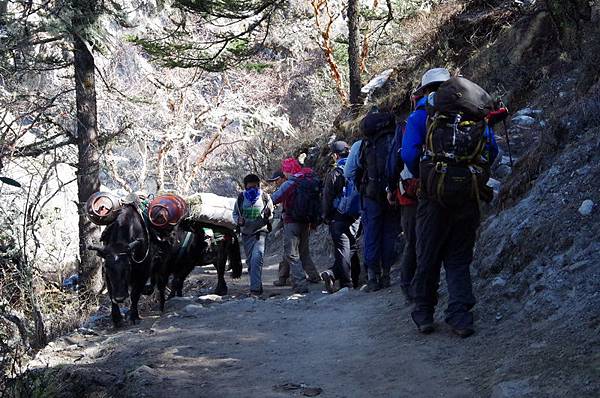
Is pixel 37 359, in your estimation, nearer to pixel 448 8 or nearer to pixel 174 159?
pixel 448 8

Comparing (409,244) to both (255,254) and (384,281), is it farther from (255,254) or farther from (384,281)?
(255,254)

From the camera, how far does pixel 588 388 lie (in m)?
4.05

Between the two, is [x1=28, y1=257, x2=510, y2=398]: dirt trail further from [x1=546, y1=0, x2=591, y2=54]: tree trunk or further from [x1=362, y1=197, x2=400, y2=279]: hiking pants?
[x1=546, y1=0, x2=591, y2=54]: tree trunk

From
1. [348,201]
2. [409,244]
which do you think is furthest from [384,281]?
[409,244]

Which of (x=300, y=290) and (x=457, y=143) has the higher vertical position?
(x=457, y=143)

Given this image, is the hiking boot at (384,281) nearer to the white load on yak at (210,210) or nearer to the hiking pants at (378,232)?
the hiking pants at (378,232)

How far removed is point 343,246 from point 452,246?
13.1 ft

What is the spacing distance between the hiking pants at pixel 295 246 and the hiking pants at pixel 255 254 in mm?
368

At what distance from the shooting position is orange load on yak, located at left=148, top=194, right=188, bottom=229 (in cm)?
952

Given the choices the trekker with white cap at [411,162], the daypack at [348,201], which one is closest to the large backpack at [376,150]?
the trekker with white cap at [411,162]

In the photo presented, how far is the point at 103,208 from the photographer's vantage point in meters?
9.05

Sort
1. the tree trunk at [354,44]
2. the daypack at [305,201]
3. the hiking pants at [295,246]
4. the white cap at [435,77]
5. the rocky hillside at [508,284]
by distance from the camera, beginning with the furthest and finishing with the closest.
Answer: the tree trunk at [354,44] < the hiking pants at [295,246] < the daypack at [305,201] < the white cap at [435,77] < the rocky hillside at [508,284]

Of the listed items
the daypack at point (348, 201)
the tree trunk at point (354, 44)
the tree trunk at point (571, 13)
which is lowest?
the daypack at point (348, 201)

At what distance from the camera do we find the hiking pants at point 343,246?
9781mm
